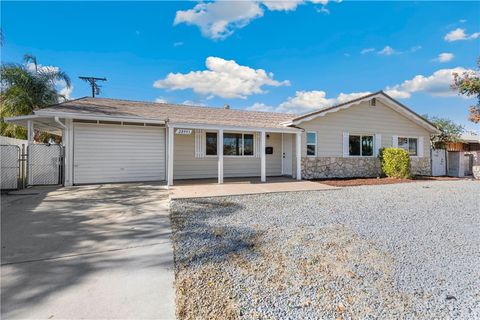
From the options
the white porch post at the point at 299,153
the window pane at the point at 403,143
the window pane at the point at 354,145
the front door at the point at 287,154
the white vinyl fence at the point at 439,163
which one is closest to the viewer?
the white porch post at the point at 299,153

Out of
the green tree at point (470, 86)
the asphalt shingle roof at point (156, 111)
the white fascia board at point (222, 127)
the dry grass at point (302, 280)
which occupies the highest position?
the green tree at point (470, 86)

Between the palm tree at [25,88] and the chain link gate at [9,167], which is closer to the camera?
the chain link gate at [9,167]

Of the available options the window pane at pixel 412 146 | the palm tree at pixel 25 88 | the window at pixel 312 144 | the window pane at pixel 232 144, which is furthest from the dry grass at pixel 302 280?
the palm tree at pixel 25 88

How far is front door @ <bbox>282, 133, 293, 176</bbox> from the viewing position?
1301 centimetres

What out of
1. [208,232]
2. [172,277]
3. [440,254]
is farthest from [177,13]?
[440,254]

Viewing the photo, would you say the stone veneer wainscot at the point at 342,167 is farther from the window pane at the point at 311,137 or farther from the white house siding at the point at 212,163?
the white house siding at the point at 212,163

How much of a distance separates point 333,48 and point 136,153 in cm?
1258

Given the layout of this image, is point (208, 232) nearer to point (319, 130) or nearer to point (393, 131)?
point (319, 130)

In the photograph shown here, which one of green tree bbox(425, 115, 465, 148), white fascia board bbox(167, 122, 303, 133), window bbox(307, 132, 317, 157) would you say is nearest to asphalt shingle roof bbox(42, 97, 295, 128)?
white fascia board bbox(167, 122, 303, 133)

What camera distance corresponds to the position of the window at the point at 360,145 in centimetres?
1374

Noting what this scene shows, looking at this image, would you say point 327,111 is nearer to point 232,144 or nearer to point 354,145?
point 354,145

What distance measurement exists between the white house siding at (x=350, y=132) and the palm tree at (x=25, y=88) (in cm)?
1659

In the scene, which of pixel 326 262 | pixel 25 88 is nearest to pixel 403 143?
pixel 326 262

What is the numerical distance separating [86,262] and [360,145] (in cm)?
1405
